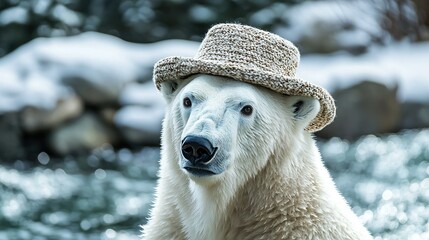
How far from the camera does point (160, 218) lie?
3014 mm

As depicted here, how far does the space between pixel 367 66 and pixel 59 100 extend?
362 centimetres

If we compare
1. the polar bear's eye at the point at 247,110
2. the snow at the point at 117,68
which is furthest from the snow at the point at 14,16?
the polar bear's eye at the point at 247,110

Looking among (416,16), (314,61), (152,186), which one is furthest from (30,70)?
(416,16)

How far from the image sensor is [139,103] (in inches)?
371

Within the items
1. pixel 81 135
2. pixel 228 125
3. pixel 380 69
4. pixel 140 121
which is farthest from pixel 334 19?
pixel 228 125

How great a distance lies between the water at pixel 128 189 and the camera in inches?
276

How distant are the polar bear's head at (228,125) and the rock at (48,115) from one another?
5978mm

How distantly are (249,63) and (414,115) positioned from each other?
765 cm

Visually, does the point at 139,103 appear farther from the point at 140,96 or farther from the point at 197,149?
the point at 197,149

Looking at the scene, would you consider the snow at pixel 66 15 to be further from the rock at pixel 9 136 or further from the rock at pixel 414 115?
the rock at pixel 414 115

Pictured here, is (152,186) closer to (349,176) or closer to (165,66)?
(349,176)

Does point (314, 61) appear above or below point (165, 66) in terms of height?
above

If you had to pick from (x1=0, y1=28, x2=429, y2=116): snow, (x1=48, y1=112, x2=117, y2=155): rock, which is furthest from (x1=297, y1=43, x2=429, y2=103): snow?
(x1=48, y1=112, x2=117, y2=155): rock

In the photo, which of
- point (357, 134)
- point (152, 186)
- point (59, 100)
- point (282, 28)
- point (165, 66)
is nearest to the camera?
point (165, 66)
